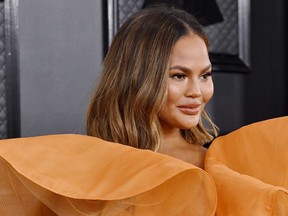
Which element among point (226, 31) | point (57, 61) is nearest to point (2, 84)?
point (57, 61)

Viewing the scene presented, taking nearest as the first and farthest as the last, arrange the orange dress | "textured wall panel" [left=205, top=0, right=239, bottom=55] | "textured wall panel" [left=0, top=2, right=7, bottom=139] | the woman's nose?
the orange dress < the woman's nose < "textured wall panel" [left=0, top=2, right=7, bottom=139] < "textured wall panel" [left=205, top=0, right=239, bottom=55]

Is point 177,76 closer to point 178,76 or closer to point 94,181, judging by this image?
point 178,76

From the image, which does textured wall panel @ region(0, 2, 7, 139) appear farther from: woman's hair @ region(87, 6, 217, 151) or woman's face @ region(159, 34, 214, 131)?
woman's face @ region(159, 34, 214, 131)

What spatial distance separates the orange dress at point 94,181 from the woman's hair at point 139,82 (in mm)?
164

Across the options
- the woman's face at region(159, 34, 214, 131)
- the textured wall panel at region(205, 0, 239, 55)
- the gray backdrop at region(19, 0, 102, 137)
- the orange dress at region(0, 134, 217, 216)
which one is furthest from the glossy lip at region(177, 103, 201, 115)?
the textured wall panel at region(205, 0, 239, 55)

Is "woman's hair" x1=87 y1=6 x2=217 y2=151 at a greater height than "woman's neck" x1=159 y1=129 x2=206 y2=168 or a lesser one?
greater

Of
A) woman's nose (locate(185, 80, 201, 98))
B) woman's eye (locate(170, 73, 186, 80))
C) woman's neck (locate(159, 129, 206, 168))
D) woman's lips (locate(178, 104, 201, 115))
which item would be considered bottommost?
woman's neck (locate(159, 129, 206, 168))

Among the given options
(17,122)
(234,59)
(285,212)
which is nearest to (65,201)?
(285,212)

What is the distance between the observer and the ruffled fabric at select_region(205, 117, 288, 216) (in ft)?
3.00

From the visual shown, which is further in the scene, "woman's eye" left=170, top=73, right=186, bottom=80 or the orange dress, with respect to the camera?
"woman's eye" left=170, top=73, right=186, bottom=80

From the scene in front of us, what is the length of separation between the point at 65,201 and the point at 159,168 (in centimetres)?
15

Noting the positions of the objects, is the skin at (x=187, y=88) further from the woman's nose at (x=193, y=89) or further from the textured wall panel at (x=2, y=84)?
the textured wall panel at (x=2, y=84)

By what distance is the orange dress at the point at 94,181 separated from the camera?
0.89 meters

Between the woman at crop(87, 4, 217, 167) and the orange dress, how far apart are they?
0.17 metres
